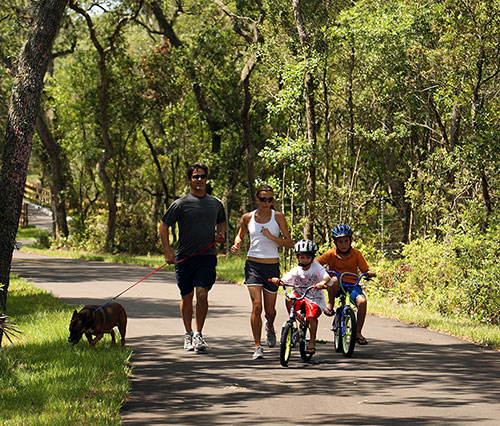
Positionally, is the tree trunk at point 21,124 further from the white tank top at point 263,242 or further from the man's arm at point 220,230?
the white tank top at point 263,242

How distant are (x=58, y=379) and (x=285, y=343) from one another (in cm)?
259

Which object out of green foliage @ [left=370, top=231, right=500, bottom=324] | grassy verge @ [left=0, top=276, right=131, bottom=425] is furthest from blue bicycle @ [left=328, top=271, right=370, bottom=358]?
green foliage @ [left=370, top=231, right=500, bottom=324]

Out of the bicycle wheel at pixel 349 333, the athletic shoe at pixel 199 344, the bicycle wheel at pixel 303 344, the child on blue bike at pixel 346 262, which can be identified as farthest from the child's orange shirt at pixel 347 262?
the athletic shoe at pixel 199 344

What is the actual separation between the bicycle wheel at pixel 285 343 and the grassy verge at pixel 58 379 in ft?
5.81

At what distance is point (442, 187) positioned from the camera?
21375 mm

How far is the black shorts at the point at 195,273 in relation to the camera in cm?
1087

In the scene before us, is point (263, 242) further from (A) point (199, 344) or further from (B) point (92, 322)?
(B) point (92, 322)

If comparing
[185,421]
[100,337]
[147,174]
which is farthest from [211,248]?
[147,174]

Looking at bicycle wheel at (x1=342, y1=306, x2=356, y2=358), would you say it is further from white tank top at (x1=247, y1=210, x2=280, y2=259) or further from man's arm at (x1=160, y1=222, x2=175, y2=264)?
man's arm at (x1=160, y1=222, x2=175, y2=264)

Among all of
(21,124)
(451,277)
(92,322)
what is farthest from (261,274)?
(451,277)

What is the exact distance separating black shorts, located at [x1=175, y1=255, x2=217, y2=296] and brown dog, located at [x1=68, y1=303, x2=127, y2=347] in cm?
92

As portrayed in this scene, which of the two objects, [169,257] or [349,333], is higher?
[169,257]

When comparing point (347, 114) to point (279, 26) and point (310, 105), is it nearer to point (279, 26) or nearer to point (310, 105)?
point (279, 26)

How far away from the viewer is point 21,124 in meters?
11.6
